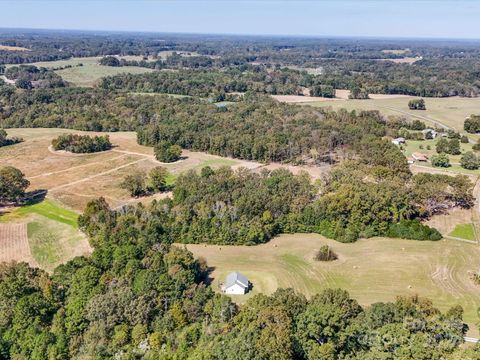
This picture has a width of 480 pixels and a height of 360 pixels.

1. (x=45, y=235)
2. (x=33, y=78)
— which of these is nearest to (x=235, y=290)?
(x=45, y=235)

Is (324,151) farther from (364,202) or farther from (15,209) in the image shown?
(15,209)

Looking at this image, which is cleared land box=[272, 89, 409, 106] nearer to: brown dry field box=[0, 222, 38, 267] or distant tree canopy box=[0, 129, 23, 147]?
distant tree canopy box=[0, 129, 23, 147]

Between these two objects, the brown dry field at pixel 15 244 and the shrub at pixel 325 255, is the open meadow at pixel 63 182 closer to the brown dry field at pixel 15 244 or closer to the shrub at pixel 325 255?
the brown dry field at pixel 15 244

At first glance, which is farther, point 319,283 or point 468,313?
point 319,283

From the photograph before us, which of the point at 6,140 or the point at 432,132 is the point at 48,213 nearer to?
the point at 6,140

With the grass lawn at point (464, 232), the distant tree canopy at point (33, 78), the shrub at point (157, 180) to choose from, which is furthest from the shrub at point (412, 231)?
the distant tree canopy at point (33, 78)

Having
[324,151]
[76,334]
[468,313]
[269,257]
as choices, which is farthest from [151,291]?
[324,151]

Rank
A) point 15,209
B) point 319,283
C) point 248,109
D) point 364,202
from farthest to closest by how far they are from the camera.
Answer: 1. point 248,109
2. point 15,209
3. point 364,202
4. point 319,283
